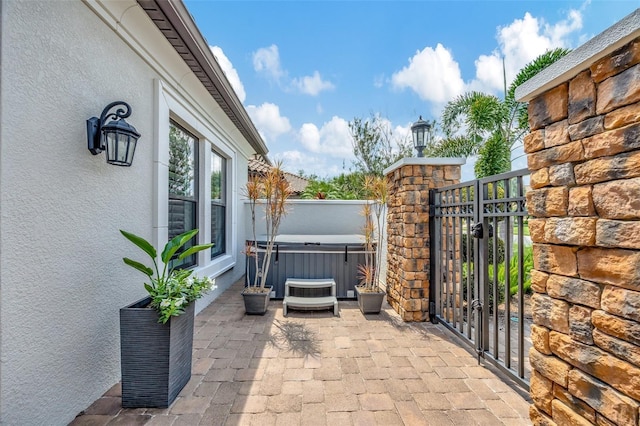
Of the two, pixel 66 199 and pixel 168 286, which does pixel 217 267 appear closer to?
pixel 168 286

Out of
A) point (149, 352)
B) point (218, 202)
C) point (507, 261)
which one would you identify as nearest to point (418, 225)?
point (507, 261)

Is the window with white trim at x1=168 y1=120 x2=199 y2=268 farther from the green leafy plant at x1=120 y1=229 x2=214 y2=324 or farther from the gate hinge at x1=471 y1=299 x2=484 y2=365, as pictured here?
the gate hinge at x1=471 y1=299 x2=484 y2=365

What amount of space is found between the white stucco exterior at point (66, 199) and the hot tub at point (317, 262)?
2.33 metres

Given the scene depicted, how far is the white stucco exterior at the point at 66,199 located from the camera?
1734 millimetres

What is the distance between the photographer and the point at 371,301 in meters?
4.35

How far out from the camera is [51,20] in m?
1.96

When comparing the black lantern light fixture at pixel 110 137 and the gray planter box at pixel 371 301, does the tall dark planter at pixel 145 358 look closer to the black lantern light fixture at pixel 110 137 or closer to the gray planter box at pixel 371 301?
the black lantern light fixture at pixel 110 137

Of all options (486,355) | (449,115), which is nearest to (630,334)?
(486,355)

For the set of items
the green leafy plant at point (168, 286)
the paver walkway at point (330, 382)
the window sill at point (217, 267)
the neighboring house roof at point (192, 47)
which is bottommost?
the paver walkway at point (330, 382)

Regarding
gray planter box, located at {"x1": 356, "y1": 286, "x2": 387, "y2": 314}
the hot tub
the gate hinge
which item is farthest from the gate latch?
the hot tub

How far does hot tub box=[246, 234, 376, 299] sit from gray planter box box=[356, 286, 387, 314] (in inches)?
29.6

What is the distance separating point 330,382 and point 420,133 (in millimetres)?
3208

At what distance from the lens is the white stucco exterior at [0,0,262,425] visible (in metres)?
1.73

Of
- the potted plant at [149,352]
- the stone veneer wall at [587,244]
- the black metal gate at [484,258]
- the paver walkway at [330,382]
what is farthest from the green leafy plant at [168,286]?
the black metal gate at [484,258]
